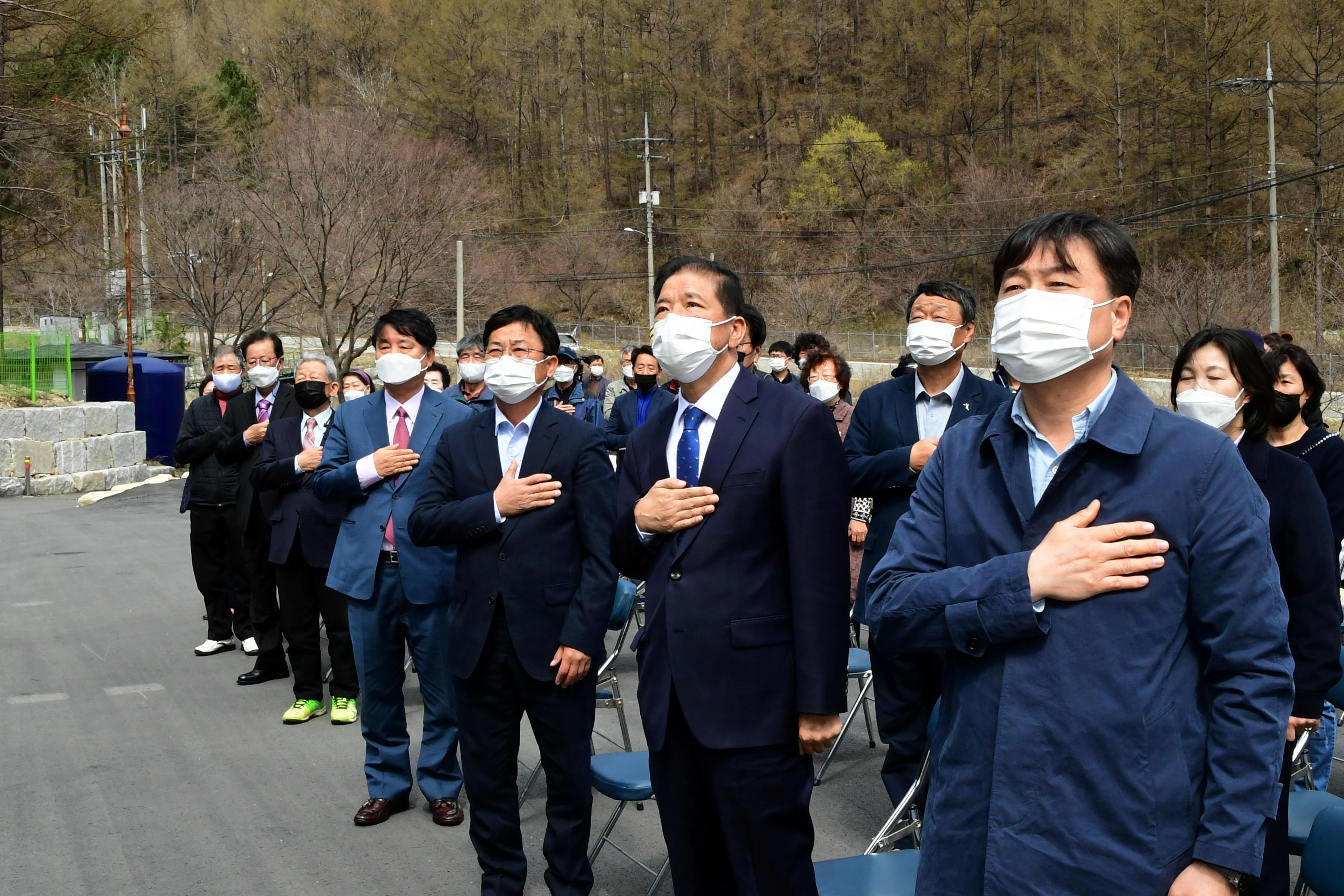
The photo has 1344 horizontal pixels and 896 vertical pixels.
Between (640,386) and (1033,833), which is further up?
(640,386)

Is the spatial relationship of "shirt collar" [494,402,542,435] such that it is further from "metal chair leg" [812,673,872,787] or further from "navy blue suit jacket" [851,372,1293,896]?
"navy blue suit jacket" [851,372,1293,896]

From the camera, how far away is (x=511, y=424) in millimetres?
4535

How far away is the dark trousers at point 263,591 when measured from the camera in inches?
Result: 301

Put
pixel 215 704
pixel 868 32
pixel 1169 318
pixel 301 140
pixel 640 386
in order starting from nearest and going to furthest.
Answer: pixel 215 704 < pixel 640 386 < pixel 301 140 < pixel 1169 318 < pixel 868 32

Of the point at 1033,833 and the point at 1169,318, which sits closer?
the point at 1033,833

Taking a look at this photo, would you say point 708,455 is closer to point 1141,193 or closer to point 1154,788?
point 1154,788

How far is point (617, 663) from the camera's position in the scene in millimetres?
8133

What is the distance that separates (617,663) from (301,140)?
1176 inches

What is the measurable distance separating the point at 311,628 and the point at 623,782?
11.3ft

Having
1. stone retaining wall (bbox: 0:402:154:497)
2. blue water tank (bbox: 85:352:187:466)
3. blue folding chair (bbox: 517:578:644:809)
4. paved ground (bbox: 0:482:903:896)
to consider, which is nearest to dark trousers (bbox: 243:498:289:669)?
paved ground (bbox: 0:482:903:896)

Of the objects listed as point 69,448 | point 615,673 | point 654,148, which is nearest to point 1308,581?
point 615,673

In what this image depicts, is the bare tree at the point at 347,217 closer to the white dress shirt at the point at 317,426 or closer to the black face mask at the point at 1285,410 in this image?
the white dress shirt at the point at 317,426

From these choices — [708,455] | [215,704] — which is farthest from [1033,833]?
[215,704]

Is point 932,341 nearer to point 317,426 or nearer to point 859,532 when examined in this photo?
point 859,532
